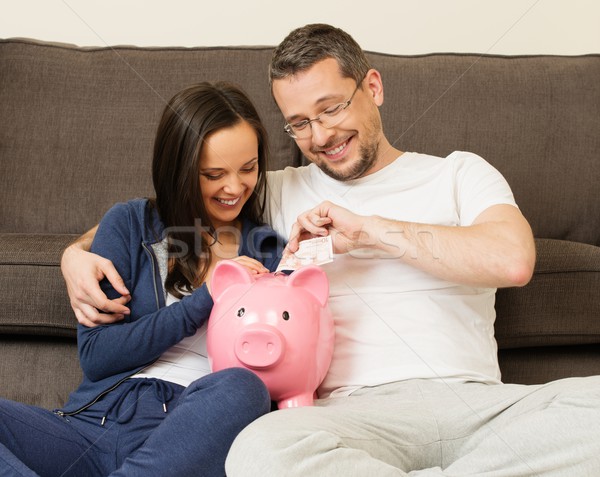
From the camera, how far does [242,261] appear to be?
4.80 feet

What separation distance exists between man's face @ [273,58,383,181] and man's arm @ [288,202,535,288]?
0.17 m

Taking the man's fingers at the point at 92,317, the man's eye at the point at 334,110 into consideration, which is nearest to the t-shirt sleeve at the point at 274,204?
the man's eye at the point at 334,110

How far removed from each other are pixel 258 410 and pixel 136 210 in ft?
1.91

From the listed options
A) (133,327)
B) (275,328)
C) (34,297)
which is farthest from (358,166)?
(34,297)

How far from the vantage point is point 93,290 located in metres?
1.42

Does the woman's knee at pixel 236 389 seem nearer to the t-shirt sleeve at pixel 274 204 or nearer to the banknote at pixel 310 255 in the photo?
the banknote at pixel 310 255

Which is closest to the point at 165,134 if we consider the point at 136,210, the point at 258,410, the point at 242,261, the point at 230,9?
the point at 136,210

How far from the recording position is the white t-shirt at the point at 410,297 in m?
1.46

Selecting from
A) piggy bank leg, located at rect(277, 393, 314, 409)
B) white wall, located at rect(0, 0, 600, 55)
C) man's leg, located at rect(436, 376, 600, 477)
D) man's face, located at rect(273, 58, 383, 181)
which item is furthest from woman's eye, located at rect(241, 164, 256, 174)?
white wall, located at rect(0, 0, 600, 55)

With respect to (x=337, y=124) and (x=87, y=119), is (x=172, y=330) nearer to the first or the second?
(x=337, y=124)

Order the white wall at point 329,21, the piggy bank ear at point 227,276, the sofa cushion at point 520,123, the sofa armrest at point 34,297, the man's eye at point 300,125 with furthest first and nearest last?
the white wall at point 329,21, the sofa cushion at point 520,123, the sofa armrest at point 34,297, the man's eye at point 300,125, the piggy bank ear at point 227,276

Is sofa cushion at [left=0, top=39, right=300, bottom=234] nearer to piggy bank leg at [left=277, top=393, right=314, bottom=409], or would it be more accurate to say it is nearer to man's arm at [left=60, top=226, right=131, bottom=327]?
man's arm at [left=60, top=226, right=131, bottom=327]

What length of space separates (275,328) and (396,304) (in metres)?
0.33

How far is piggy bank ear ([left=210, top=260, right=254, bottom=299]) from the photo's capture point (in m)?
1.39
